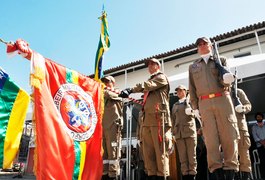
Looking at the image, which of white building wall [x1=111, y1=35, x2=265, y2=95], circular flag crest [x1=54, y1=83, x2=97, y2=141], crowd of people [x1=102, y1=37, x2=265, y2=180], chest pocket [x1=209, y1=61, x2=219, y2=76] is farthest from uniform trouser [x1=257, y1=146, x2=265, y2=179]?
white building wall [x1=111, y1=35, x2=265, y2=95]

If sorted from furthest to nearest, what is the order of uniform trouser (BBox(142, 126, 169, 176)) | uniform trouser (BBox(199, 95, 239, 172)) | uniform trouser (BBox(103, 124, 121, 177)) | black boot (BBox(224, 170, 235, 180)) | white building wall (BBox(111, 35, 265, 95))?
white building wall (BBox(111, 35, 265, 95)), uniform trouser (BBox(103, 124, 121, 177)), uniform trouser (BBox(142, 126, 169, 176)), uniform trouser (BBox(199, 95, 239, 172)), black boot (BBox(224, 170, 235, 180))

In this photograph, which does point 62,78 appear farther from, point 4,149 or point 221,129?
point 221,129

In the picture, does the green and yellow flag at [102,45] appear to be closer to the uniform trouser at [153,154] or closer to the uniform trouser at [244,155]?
the uniform trouser at [153,154]

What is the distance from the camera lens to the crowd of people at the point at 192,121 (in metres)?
2.77

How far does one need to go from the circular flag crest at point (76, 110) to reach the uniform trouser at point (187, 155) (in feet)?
6.04

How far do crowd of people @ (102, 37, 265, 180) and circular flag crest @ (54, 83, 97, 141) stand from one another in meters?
0.56

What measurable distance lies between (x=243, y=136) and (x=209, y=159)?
1818mm

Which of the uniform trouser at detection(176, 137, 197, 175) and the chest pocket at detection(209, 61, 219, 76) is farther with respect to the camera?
the uniform trouser at detection(176, 137, 197, 175)

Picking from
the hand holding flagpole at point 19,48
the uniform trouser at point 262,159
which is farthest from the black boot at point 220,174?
the uniform trouser at point 262,159

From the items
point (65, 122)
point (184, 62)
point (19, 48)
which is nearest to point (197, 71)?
point (65, 122)

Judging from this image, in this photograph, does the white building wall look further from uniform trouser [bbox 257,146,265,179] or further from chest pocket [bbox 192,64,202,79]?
chest pocket [bbox 192,64,202,79]

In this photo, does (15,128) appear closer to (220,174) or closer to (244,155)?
(220,174)

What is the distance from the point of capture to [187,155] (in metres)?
4.49

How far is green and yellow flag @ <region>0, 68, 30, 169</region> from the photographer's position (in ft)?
12.3
